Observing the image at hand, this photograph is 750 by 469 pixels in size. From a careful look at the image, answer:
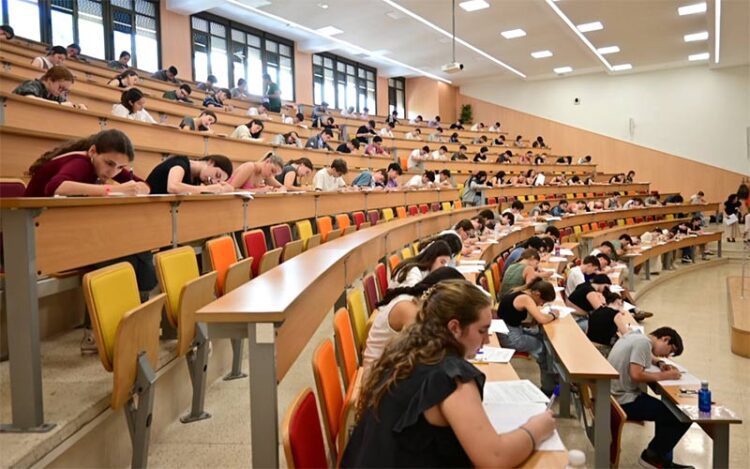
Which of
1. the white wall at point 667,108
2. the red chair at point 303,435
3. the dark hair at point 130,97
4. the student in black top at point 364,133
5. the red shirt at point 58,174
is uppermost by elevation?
the white wall at point 667,108

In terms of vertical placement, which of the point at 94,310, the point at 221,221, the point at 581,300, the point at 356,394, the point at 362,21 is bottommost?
the point at 581,300

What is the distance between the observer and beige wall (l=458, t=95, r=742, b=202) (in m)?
17.8

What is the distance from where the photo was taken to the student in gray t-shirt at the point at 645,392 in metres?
3.49

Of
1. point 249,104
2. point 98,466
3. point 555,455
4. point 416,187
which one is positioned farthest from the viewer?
point 249,104

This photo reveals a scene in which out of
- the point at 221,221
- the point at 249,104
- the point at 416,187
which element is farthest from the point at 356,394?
the point at 249,104

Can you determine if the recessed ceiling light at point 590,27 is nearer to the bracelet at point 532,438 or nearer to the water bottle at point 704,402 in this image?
the water bottle at point 704,402

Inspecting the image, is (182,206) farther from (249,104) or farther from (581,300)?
(249,104)

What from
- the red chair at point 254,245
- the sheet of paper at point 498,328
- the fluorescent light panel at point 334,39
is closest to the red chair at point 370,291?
the sheet of paper at point 498,328

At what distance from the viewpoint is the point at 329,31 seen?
14.8 meters

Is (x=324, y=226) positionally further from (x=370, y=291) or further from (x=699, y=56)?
(x=699, y=56)

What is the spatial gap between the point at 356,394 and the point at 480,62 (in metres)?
18.3

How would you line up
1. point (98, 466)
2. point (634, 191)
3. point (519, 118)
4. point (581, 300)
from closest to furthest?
point (98, 466) → point (581, 300) → point (634, 191) → point (519, 118)

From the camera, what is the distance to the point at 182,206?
3297mm

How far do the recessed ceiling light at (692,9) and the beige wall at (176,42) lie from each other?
1142cm
